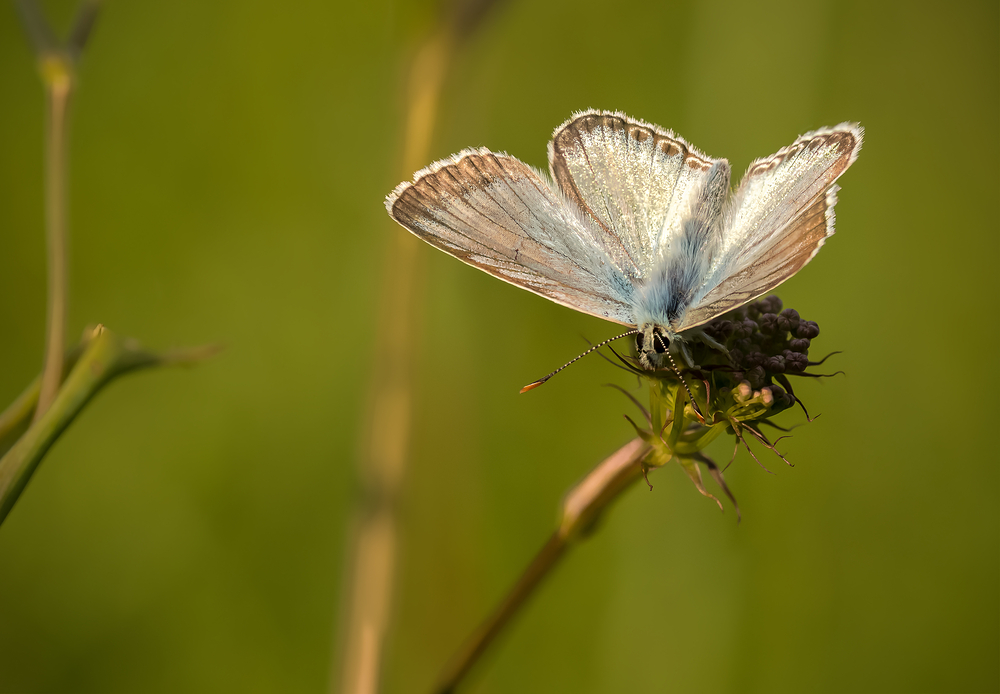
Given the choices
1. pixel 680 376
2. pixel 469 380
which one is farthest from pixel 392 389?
pixel 680 376

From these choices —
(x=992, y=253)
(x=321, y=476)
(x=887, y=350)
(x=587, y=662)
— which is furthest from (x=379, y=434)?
(x=992, y=253)

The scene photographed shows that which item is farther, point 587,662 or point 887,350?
point 887,350

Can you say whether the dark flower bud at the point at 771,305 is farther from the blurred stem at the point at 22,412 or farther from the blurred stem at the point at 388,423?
the blurred stem at the point at 22,412

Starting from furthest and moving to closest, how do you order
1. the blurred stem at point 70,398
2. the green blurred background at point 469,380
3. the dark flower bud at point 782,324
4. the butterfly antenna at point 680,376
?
the green blurred background at point 469,380, the dark flower bud at point 782,324, the butterfly antenna at point 680,376, the blurred stem at point 70,398

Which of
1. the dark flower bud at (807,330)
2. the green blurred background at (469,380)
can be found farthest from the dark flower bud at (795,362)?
the green blurred background at (469,380)

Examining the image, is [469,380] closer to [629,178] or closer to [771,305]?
[629,178]

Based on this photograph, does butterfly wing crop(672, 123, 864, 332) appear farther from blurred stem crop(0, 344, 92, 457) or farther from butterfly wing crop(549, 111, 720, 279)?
blurred stem crop(0, 344, 92, 457)

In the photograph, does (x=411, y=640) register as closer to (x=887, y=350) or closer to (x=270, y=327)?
(x=270, y=327)
